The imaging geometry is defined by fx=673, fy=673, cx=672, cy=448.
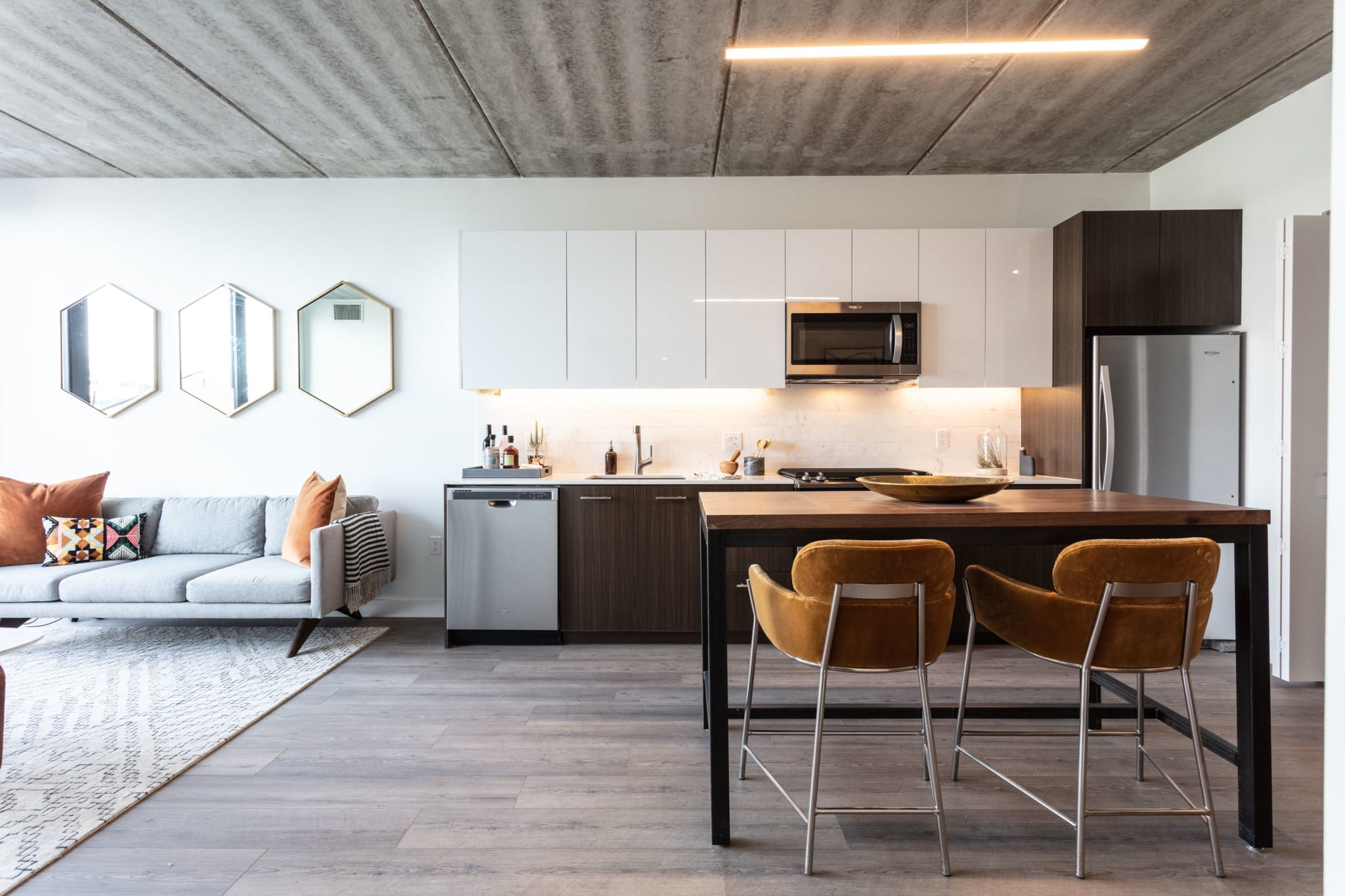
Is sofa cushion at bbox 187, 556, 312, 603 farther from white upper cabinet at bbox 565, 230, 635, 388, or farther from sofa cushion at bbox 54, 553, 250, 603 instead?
white upper cabinet at bbox 565, 230, 635, 388

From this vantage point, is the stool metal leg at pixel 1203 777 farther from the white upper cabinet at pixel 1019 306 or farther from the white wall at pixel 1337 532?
the white upper cabinet at pixel 1019 306

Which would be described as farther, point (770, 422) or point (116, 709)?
point (770, 422)

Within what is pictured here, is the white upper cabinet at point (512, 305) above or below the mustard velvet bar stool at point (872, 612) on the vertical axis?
A: above

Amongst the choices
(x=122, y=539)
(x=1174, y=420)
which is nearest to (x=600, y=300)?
(x=122, y=539)

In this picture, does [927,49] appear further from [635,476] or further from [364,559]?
[364,559]

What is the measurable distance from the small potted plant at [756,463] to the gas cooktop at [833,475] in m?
0.13

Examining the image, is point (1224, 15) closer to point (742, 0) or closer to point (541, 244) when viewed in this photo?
point (742, 0)

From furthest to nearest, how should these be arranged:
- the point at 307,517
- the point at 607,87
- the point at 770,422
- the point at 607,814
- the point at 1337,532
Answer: the point at 770,422, the point at 307,517, the point at 607,87, the point at 607,814, the point at 1337,532

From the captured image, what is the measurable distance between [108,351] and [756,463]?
4.27m

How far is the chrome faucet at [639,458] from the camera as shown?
13.9 ft

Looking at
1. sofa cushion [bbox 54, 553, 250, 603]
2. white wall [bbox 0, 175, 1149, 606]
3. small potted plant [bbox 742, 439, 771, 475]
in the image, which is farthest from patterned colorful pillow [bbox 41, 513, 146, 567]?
small potted plant [bbox 742, 439, 771, 475]

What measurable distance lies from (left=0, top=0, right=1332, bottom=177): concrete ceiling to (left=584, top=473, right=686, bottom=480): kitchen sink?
1.90m

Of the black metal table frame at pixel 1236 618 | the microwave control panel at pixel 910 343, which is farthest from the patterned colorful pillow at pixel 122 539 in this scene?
the microwave control panel at pixel 910 343

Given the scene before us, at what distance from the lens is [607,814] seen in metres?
2.09
